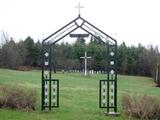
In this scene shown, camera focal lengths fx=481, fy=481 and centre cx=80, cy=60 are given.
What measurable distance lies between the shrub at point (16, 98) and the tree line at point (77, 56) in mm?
46204

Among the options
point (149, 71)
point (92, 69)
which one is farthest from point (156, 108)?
point (149, 71)

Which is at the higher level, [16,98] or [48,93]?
[48,93]

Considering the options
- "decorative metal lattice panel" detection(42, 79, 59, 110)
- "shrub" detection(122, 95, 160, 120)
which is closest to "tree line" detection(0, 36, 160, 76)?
"decorative metal lattice panel" detection(42, 79, 59, 110)

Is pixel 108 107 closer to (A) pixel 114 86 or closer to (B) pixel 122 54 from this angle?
(A) pixel 114 86

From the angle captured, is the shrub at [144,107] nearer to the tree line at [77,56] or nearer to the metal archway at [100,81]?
the metal archway at [100,81]

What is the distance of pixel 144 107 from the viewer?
15.4 m

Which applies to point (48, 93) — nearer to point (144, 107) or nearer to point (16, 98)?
point (16, 98)

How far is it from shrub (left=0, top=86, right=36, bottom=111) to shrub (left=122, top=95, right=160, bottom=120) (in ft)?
11.1

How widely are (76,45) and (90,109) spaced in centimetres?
5586

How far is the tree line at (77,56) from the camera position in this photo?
225ft

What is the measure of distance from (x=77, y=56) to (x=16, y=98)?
187 feet

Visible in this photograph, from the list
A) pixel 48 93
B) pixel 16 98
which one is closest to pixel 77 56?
pixel 48 93

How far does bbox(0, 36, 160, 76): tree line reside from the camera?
6862 centimetres

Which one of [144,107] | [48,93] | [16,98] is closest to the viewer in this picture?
[144,107]
